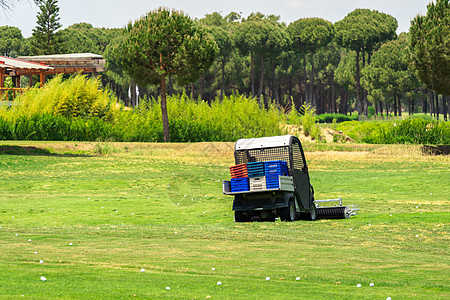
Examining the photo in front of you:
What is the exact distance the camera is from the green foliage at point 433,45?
112ft

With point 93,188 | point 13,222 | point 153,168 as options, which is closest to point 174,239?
point 13,222

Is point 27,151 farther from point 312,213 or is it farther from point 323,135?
point 312,213

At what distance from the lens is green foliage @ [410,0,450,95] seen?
34062 mm

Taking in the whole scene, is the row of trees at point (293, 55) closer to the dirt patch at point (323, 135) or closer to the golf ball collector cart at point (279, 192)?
the dirt patch at point (323, 135)

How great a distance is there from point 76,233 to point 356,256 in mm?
5461

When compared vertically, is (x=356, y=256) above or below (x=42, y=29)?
below

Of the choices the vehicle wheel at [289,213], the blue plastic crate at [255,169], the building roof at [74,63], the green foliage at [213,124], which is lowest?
the vehicle wheel at [289,213]

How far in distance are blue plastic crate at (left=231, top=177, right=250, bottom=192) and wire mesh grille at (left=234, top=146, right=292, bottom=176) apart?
1.13 metres

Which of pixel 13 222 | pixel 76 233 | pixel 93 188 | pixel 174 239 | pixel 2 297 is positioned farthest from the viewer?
pixel 93 188

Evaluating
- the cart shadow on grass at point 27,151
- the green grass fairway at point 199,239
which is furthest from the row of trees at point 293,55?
the green grass fairway at point 199,239

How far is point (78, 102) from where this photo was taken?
38.6 meters

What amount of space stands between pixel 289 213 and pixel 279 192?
2.10 ft

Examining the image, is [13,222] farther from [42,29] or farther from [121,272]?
[42,29]

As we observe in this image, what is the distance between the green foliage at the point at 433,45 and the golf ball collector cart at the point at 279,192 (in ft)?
69.5
